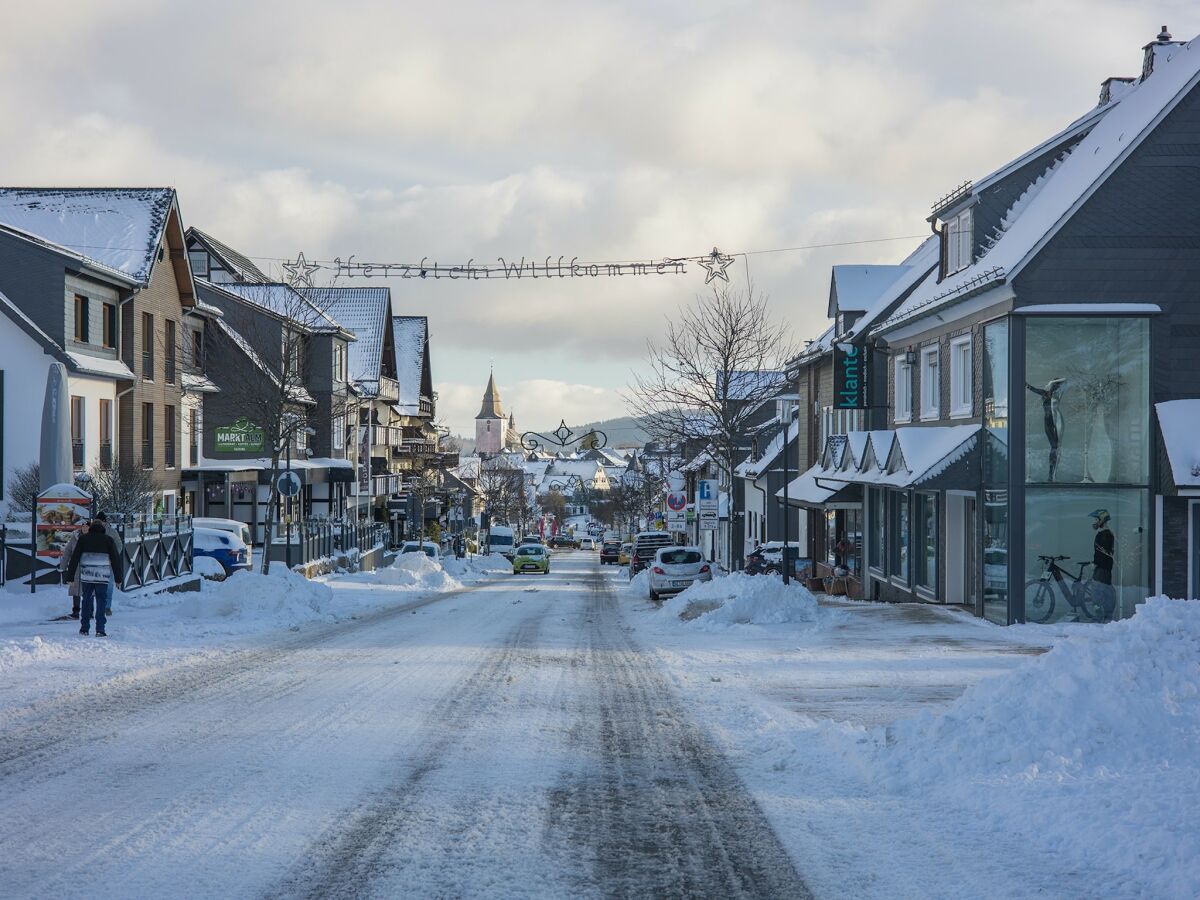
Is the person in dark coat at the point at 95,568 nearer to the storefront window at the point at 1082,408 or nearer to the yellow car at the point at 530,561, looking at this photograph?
the storefront window at the point at 1082,408

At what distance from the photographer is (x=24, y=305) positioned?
32906mm

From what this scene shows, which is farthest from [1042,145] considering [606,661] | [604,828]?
[604,828]

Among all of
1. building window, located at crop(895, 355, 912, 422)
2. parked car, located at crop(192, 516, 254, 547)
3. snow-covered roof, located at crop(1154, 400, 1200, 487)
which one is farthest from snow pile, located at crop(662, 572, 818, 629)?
parked car, located at crop(192, 516, 254, 547)

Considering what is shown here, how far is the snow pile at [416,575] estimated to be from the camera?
4081 centimetres

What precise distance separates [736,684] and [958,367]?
12.6 meters

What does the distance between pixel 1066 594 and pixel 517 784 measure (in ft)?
48.0

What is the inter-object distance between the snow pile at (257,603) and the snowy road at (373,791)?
754cm

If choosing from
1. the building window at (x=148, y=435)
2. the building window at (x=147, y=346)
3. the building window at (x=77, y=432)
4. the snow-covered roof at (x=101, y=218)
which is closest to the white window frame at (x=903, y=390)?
the building window at (x=77, y=432)

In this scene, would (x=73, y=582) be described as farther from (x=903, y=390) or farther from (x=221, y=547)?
(x=903, y=390)

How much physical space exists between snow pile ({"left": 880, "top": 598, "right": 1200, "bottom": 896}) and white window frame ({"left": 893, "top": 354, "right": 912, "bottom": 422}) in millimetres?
18197

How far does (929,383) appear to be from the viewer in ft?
87.9

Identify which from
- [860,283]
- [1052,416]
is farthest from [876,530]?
[1052,416]

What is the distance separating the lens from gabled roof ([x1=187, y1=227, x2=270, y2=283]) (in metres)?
59.0

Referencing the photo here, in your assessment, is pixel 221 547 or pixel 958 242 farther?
pixel 221 547
